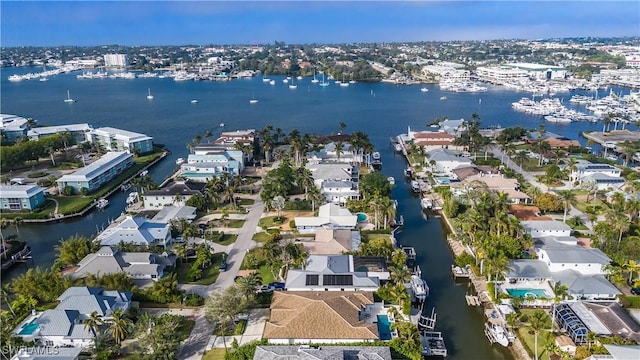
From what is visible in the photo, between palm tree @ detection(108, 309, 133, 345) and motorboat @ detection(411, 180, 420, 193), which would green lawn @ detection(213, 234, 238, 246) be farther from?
motorboat @ detection(411, 180, 420, 193)

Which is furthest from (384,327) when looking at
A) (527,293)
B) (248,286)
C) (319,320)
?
(527,293)

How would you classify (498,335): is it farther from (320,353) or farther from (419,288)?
(320,353)

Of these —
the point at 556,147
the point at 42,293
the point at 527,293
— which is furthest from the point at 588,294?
the point at 556,147

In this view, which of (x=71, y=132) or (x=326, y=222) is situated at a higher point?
(x=71, y=132)

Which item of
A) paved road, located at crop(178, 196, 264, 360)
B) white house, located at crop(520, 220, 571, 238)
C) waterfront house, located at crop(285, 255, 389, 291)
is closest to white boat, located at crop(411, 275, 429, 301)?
waterfront house, located at crop(285, 255, 389, 291)

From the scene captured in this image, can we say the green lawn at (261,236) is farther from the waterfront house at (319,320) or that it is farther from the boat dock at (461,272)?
the boat dock at (461,272)

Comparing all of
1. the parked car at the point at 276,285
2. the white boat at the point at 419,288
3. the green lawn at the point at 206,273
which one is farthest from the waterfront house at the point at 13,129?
the white boat at the point at 419,288

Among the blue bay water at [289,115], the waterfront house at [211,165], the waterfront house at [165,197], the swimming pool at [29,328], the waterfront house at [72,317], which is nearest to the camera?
the waterfront house at [72,317]

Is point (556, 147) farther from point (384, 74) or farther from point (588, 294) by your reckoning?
point (384, 74)
